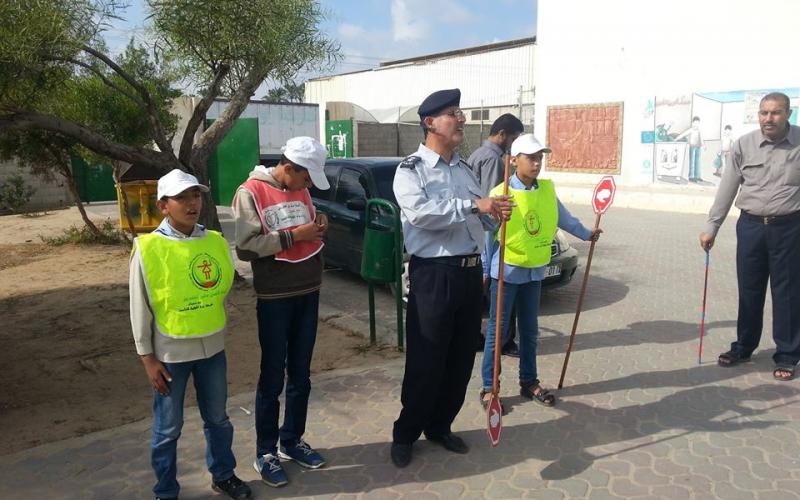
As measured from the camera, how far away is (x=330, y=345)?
5746mm

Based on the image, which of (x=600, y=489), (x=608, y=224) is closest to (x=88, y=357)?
(x=600, y=489)

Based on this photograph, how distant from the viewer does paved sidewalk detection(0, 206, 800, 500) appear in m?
3.30

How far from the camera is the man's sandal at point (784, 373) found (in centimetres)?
468

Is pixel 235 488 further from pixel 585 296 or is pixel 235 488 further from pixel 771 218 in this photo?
pixel 585 296

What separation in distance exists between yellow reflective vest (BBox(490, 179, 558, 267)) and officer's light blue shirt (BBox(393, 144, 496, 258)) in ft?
2.40

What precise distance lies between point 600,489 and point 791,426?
1574 millimetres

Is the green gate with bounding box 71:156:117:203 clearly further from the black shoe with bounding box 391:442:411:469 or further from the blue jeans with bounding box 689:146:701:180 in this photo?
the black shoe with bounding box 391:442:411:469

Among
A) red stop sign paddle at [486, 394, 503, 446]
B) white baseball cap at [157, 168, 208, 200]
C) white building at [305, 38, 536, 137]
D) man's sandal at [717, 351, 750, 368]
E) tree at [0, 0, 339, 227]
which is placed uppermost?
white building at [305, 38, 536, 137]

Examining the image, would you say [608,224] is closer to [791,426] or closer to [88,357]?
[791,426]

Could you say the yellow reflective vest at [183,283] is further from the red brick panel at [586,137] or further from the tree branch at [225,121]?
the red brick panel at [586,137]

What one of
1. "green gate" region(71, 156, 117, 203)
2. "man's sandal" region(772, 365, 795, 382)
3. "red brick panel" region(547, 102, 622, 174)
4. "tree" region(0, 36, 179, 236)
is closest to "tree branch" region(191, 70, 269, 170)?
"tree" region(0, 36, 179, 236)

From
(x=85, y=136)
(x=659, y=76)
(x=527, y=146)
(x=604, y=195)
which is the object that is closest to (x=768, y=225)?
(x=604, y=195)

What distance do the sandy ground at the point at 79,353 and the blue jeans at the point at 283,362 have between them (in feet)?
4.38

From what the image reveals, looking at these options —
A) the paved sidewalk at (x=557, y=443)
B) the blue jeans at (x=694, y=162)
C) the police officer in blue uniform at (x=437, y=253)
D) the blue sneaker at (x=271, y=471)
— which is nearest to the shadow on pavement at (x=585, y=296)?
the paved sidewalk at (x=557, y=443)
